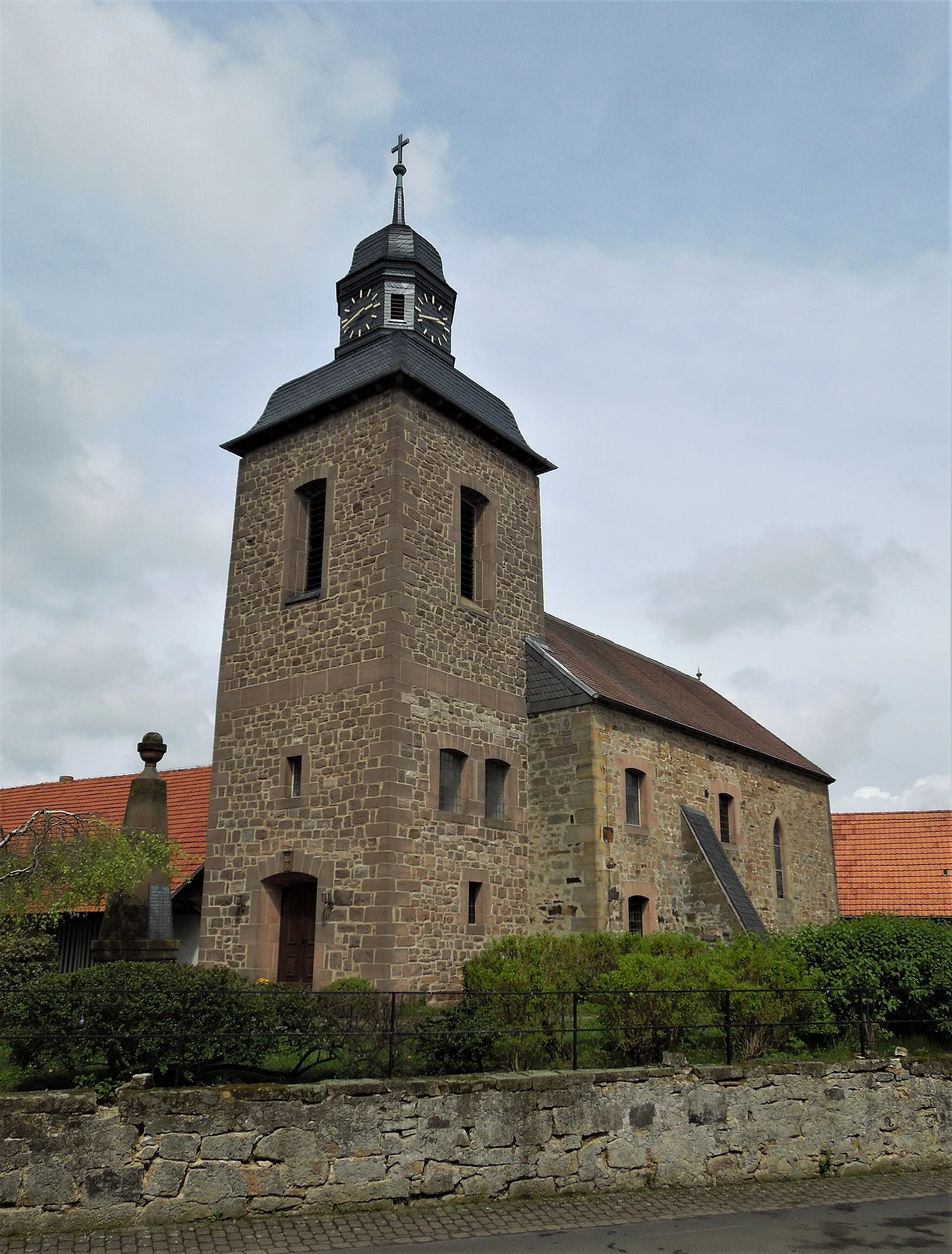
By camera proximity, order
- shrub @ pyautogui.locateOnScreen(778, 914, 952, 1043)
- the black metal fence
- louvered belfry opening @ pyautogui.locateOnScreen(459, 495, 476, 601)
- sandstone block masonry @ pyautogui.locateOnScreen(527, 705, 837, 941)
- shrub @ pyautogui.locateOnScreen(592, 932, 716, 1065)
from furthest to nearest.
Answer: louvered belfry opening @ pyautogui.locateOnScreen(459, 495, 476, 601) < sandstone block masonry @ pyautogui.locateOnScreen(527, 705, 837, 941) < shrub @ pyautogui.locateOnScreen(778, 914, 952, 1043) < shrub @ pyautogui.locateOnScreen(592, 932, 716, 1065) < the black metal fence

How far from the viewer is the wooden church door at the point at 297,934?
52.3 feet

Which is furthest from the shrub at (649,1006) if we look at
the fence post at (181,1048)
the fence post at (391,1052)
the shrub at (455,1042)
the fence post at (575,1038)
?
the fence post at (181,1048)

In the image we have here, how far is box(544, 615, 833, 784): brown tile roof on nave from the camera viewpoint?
1953 centimetres

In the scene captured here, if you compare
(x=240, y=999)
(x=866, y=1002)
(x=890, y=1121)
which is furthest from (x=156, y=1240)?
(x=866, y=1002)

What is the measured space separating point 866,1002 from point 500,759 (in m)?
7.61

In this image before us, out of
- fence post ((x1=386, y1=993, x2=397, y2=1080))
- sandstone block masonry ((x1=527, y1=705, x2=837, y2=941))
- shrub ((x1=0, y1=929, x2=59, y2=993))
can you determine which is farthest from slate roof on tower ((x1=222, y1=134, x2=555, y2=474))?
fence post ((x1=386, y1=993, x2=397, y2=1080))

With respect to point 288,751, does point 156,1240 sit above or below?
below

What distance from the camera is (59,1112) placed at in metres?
7.48

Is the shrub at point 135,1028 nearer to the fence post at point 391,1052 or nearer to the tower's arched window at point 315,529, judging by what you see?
the fence post at point 391,1052

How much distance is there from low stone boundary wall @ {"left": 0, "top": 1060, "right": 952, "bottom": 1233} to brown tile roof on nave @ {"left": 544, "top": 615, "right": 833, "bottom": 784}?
852cm

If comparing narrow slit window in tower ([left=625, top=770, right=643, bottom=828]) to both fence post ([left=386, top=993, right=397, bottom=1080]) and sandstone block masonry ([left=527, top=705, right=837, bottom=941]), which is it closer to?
sandstone block masonry ([left=527, top=705, right=837, bottom=941])

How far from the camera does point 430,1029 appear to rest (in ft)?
29.9

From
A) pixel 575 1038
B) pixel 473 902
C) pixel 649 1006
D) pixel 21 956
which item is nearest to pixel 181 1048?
pixel 575 1038

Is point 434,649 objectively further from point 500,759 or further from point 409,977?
point 409,977
